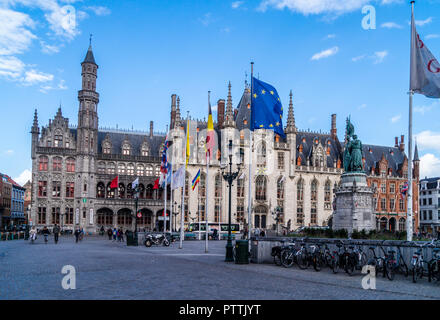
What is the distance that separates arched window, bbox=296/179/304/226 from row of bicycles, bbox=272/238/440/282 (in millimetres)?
46667

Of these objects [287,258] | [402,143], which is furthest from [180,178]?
[402,143]

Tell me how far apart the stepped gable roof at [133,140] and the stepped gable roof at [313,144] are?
22.1 meters

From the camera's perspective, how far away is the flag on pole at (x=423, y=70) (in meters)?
17.4

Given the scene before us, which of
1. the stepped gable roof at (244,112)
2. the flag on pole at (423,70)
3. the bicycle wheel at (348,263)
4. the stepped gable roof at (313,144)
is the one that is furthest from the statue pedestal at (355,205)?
the stepped gable roof at (313,144)

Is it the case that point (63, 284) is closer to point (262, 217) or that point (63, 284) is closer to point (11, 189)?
point (262, 217)

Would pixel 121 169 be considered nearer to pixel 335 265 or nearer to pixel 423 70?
pixel 335 265

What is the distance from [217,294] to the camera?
1116cm

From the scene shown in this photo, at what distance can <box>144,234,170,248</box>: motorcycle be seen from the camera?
34844 millimetres

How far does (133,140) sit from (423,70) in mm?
53929

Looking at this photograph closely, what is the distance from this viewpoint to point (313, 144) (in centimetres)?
6869

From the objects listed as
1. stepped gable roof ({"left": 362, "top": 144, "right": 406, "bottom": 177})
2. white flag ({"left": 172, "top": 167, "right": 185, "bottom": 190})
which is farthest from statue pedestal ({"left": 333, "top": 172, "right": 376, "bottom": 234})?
stepped gable roof ({"left": 362, "top": 144, "right": 406, "bottom": 177})

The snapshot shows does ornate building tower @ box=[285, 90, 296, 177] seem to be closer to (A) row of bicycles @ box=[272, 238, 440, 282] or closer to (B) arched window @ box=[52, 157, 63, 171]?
(B) arched window @ box=[52, 157, 63, 171]
